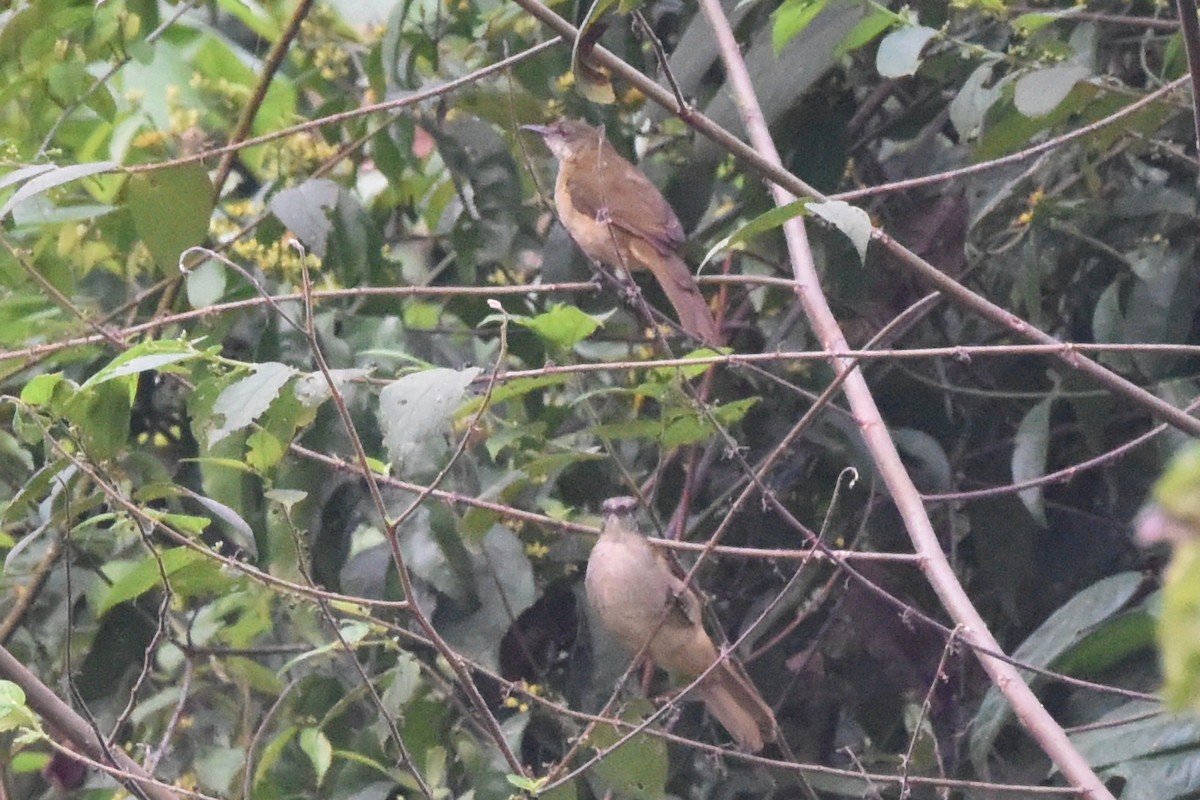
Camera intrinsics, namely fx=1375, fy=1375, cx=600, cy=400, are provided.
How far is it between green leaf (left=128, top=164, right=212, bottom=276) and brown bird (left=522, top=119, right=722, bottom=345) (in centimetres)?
73

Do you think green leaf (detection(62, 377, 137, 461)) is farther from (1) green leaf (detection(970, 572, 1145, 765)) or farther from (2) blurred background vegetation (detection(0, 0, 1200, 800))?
(1) green leaf (detection(970, 572, 1145, 765))

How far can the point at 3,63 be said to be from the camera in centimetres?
246

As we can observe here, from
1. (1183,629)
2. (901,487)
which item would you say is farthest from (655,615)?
(1183,629)

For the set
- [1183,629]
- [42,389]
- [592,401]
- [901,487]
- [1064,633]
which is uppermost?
[1183,629]

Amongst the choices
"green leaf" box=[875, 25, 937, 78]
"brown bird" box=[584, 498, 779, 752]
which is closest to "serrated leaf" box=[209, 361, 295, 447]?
"brown bird" box=[584, 498, 779, 752]

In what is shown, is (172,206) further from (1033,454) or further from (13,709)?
(1033,454)

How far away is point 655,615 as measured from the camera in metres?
2.30

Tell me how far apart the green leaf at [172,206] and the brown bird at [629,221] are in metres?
0.73

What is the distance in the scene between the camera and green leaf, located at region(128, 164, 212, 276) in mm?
1992

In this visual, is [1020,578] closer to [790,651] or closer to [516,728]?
[790,651]

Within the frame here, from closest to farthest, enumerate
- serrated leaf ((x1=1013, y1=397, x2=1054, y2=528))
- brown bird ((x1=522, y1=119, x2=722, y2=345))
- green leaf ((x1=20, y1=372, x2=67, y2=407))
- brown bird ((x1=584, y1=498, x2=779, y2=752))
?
1. green leaf ((x1=20, y1=372, x2=67, y2=407))
2. serrated leaf ((x1=1013, y1=397, x2=1054, y2=528))
3. brown bird ((x1=584, y1=498, x2=779, y2=752))
4. brown bird ((x1=522, y1=119, x2=722, y2=345))

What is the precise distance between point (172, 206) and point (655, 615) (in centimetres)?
101

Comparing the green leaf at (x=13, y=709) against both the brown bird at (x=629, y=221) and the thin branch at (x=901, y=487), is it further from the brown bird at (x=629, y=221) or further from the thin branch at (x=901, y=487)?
the brown bird at (x=629, y=221)

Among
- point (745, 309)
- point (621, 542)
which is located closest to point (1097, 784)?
point (621, 542)
